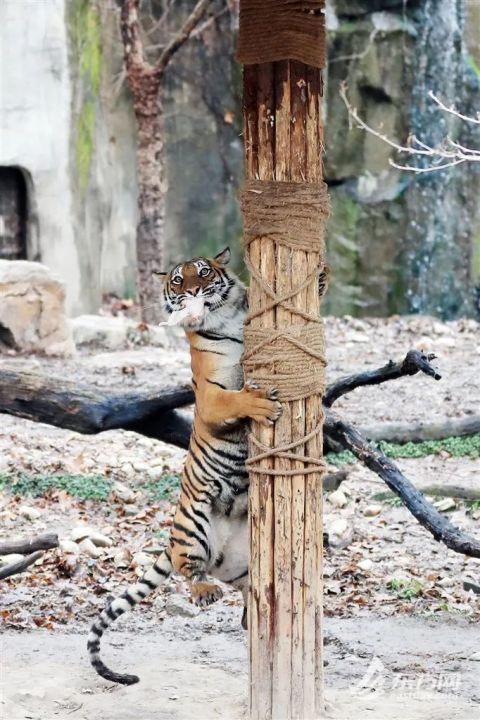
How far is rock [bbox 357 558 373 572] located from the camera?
6.81 m

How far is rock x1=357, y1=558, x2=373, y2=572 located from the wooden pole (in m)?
2.53

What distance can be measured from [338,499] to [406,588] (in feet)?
4.75

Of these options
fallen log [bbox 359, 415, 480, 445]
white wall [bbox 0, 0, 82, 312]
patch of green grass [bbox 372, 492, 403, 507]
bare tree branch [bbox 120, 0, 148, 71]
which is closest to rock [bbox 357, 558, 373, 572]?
patch of green grass [bbox 372, 492, 403, 507]

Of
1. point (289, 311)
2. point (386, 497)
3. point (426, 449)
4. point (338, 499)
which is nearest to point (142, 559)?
point (338, 499)

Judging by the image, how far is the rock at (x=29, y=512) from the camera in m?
7.56

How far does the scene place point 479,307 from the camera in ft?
51.6

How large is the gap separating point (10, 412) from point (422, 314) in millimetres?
10157

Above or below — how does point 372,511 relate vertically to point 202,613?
above

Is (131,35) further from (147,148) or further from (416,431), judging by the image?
(416,431)

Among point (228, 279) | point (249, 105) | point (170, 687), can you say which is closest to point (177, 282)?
point (228, 279)

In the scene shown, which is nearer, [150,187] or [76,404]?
[76,404]

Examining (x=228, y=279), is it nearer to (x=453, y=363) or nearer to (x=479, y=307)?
(x=453, y=363)

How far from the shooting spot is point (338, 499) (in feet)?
25.8

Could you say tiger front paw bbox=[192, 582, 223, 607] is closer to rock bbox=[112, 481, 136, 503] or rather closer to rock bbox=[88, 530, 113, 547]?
rock bbox=[88, 530, 113, 547]
